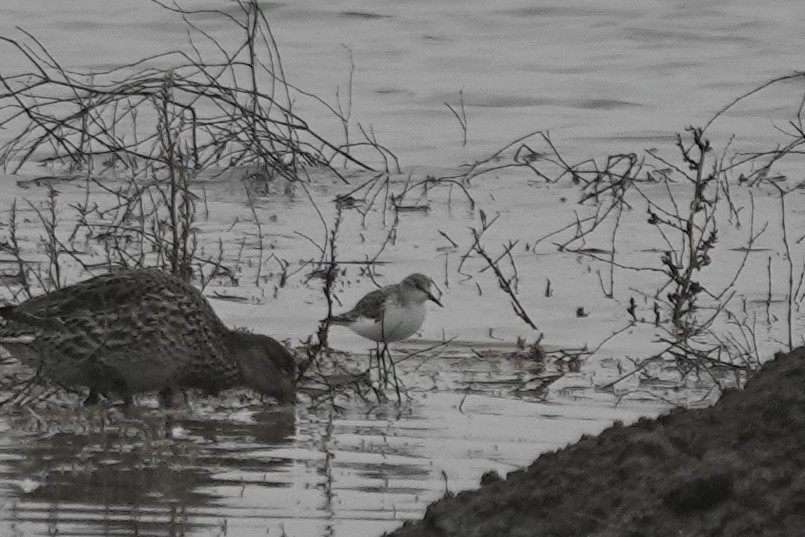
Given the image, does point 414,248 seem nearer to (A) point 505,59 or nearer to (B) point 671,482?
(A) point 505,59

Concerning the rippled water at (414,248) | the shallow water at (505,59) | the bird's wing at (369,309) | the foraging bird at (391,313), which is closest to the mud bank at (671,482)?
the rippled water at (414,248)

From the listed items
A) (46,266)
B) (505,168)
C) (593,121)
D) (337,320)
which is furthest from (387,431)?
(593,121)

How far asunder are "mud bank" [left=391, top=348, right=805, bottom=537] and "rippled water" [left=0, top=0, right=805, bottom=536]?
1.04 metres

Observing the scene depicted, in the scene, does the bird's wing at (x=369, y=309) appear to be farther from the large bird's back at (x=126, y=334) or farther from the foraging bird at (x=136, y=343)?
the large bird's back at (x=126, y=334)

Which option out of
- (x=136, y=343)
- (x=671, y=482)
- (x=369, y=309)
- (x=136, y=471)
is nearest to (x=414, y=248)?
(x=369, y=309)

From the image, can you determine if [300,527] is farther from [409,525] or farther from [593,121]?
[593,121]

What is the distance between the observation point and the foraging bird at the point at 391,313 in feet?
32.2

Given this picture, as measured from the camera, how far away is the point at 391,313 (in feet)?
31.8

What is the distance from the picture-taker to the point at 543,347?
10023 millimetres

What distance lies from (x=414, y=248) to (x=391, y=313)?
269cm

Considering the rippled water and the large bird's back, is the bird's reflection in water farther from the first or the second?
the large bird's back

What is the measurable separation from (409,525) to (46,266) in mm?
5949

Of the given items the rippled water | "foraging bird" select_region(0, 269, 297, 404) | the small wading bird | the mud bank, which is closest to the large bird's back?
"foraging bird" select_region(0, 269, 297, 404)

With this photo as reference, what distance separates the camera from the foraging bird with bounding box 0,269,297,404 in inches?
344
